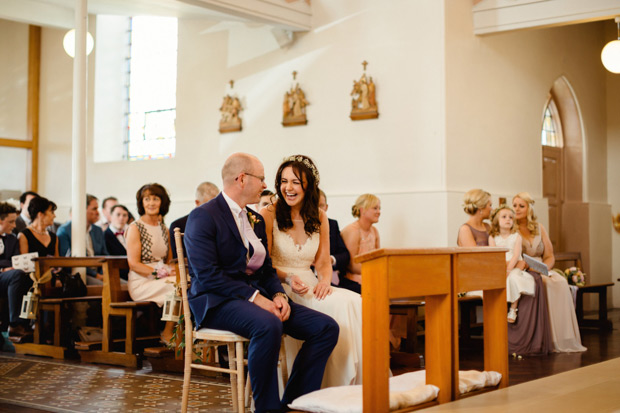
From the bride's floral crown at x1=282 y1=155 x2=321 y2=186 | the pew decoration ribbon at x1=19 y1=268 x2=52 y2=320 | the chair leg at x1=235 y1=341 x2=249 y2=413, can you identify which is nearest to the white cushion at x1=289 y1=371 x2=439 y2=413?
the chair leg at x1=235 y1=341 x2=249 y2=413

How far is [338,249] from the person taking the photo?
6.47 meters

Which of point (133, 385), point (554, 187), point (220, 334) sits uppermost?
point (554, 187)

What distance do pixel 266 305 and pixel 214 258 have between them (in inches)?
14.6

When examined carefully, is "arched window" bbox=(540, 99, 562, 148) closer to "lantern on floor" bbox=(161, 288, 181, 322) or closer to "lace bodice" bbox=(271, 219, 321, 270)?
"lantern on floor" bbox=(161, 288, 181, 322)

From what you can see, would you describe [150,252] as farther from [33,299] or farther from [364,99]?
[364,99]

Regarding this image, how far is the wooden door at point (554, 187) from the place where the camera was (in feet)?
34.9

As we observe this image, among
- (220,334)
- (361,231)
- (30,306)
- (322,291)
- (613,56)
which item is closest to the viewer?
(220,334)

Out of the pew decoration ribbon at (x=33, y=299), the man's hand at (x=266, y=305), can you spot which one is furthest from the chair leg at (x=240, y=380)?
the pew decoration ribbon at (x=33, y=299)

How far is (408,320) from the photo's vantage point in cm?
613

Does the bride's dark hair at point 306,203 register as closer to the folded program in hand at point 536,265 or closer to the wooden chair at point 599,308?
the folded program in hand at point 536,265

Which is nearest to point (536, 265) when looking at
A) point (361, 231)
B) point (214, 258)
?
point (361, 231)

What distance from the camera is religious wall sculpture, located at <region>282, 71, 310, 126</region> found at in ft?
29.8

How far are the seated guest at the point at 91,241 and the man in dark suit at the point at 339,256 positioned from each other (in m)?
2.75

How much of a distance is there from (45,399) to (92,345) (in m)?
1.63
